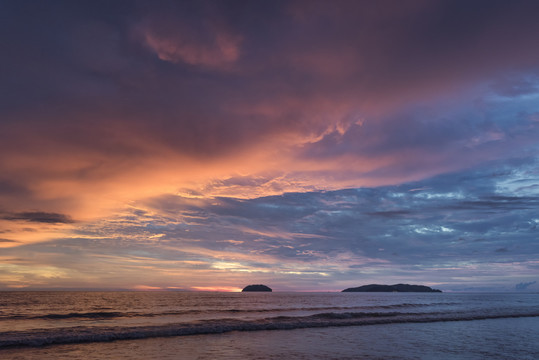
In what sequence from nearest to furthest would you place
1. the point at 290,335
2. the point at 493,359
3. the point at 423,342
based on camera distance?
the point at 493,359 → the point at 423,342 → the point at 290,335

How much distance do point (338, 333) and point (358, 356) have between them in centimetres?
1024

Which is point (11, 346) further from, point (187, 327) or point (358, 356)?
point (358, 356)

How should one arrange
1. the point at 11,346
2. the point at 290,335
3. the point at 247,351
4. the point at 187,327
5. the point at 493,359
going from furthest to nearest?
the point at 187,327, the point at 290,335, the point at 11,346, the point at 247,351, the point at 493,359

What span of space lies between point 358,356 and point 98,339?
1834 centimetres

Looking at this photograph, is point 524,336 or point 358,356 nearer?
point 358,356

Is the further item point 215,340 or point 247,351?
point 215,340

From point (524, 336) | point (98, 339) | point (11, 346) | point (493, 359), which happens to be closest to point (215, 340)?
point (98, 339)

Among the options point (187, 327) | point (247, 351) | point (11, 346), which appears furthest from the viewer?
point (187, 327)

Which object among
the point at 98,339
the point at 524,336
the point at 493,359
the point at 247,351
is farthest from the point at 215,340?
the point at 524,336

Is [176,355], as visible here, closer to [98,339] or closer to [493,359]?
[98,339]

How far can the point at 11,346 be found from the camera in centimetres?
2089

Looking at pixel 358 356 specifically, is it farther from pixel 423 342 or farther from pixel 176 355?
pixel 176 355

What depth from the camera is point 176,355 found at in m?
18.0

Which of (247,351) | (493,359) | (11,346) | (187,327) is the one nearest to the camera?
(493,359)
